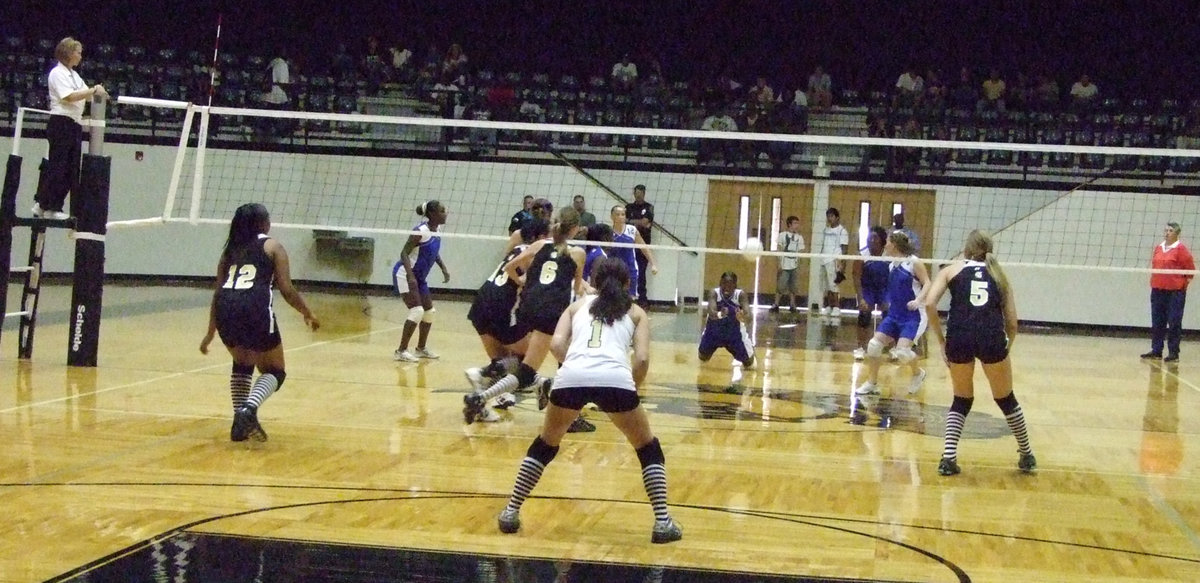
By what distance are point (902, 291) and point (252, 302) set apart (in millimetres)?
6339

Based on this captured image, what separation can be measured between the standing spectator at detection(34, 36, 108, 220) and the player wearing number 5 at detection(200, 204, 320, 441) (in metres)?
4.00

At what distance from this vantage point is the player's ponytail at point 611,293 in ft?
20.4

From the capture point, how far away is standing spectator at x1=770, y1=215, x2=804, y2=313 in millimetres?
21766

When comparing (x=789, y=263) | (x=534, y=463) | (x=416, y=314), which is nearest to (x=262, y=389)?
(x=534, y=463)

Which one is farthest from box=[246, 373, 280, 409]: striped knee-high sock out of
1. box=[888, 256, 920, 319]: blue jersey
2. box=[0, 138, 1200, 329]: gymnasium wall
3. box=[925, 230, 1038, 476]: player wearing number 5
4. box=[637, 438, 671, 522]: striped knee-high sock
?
box=[0, 138, 1200, 329]: gymnasium wall

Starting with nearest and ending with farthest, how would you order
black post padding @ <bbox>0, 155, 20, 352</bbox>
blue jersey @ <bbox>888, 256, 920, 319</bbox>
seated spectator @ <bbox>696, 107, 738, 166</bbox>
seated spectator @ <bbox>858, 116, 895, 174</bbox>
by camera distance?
1. black post padding @ <bbox>0, 155, 20, 352</bbox>
2. blue jersey @ <bbox>888, 256, 920, 319</bbox>
3. seated spectator @ <bbox>858, 116, 895, 174</bbox>
4. seated spectator @ <bbox>696, 107, 738, 166</bbox>

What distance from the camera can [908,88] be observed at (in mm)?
23516

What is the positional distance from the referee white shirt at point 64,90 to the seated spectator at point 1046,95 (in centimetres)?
1663

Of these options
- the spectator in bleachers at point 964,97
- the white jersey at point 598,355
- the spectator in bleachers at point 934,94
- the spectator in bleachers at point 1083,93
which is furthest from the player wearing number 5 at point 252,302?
the spectator in bleachers at point 1083,93

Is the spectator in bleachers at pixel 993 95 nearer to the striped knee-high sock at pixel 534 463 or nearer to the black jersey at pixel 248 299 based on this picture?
the black jersey at pixel 248 299

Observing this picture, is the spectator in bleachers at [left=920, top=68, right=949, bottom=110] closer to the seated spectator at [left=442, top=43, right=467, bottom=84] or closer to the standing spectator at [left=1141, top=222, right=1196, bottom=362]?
the standing spectator at [left=1141, top=222, right=1196, bottom=362]

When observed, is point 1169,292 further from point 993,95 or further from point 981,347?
point 981,347

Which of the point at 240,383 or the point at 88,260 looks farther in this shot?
the point at 88,260

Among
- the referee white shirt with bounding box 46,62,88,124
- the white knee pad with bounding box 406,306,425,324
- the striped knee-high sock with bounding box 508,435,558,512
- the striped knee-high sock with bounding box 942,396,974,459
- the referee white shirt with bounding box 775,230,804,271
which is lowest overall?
the striped knee-high sock with bounding box 508,435,558,512
